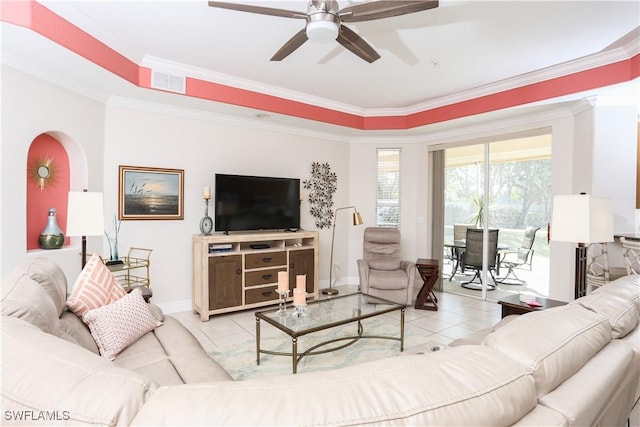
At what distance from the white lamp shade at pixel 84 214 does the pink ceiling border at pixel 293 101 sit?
3.98 feet

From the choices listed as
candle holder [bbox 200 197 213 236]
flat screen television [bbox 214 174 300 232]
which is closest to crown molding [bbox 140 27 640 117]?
flat screen television [bbox 214 174 300 232]

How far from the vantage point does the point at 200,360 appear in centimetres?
184

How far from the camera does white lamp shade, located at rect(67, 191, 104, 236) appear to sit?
2.36m

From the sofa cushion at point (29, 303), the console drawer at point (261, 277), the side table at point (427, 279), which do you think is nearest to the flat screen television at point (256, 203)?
the console drawer at point (261, 277)

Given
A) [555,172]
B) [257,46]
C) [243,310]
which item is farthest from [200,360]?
[555,172]

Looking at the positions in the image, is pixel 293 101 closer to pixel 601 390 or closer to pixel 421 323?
pixel 421 323

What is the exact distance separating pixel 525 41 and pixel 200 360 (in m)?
3.70

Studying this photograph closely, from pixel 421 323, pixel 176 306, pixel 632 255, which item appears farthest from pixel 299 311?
pixel 632 255

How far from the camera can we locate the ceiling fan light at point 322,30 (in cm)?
210

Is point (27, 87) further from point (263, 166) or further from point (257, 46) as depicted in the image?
point (263, 166)

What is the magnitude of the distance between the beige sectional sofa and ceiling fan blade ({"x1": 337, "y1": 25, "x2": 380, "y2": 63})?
6.87 feet

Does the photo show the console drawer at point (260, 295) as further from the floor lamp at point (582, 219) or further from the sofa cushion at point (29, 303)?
the floor lamp at point (582, 219)

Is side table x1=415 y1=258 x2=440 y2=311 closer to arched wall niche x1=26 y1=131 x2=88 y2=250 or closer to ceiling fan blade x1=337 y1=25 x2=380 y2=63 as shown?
ceiling fan blade x1=337 y1=25 x2=380 y2=63

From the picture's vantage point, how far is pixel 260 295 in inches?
166
